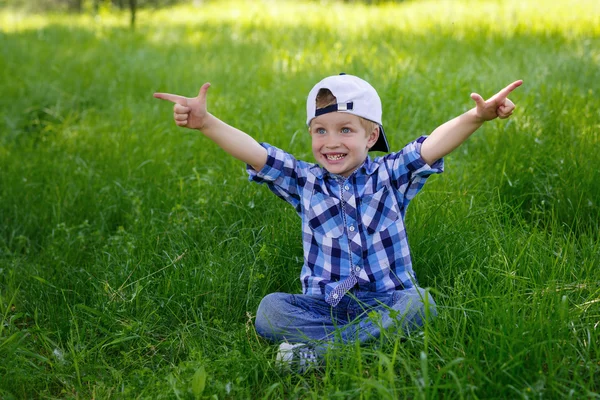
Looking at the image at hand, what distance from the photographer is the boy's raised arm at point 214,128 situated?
109 inches

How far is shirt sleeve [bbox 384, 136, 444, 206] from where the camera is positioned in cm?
281

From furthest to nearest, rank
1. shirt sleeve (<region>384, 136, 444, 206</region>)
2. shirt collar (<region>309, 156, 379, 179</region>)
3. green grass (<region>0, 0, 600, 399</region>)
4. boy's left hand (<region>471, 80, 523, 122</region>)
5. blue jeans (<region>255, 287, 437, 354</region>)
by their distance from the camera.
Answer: shirt collar (<region>309, 156, 379, 179</region>) → shirt sleeve (<region>384, 136, 444, 206</region>) → blue jeans (<region>255, 287, 437, 354</region>) → boy's left hand (<region>471, 80, 523, 122</region>) → green grass (<region>0, 0, 600, 399</region>)

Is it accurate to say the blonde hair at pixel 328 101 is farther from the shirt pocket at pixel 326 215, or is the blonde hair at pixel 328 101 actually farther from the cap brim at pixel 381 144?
the shirt pocket at pixel 326 215

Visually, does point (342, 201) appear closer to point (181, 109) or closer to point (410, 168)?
point (410, 168)

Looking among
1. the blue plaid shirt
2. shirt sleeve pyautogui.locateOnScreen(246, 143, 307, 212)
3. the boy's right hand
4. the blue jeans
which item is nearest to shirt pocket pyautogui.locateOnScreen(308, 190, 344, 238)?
the blue plaid shirt

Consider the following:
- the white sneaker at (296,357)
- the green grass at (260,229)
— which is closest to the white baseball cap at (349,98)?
the green grass at (260,229)

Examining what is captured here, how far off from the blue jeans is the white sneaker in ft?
0.13

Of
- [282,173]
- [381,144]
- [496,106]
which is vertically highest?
[496,106]

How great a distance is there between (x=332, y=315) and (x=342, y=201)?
461 mm

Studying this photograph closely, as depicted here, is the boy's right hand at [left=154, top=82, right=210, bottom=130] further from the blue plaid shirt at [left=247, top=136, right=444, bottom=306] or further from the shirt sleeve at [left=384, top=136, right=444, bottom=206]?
the shirt sleeve at [left=384, top=136, right=444, bottom=206]

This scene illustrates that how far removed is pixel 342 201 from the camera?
2.90m

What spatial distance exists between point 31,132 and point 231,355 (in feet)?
11.7

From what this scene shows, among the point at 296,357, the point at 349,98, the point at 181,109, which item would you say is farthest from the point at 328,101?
the point at 296,357

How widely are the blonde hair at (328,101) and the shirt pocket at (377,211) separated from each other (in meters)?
0.26
